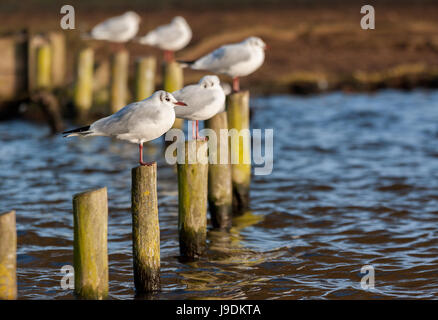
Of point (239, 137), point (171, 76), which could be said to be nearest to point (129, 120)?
point (239, 137)

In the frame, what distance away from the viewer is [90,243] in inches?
275

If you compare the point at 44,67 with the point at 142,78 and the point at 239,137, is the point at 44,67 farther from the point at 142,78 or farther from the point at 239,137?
the point at 239,137

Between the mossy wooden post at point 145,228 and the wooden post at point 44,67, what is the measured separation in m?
10.9

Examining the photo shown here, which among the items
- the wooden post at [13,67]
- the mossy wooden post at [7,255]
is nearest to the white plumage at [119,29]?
the wooden post at [13,67]

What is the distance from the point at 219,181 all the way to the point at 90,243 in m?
3.41

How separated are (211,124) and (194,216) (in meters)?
1.44

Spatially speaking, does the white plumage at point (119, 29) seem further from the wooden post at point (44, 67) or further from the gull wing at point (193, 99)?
the gull wing at point (193, 99)

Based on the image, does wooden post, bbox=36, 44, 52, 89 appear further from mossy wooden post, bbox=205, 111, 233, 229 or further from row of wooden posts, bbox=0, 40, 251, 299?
mossy wooden post, bbox=205, 111, 233, 229

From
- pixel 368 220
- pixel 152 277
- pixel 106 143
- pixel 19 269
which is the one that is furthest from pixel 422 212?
pixel 106 143

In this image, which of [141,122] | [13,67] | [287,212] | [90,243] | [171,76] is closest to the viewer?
[90,243]

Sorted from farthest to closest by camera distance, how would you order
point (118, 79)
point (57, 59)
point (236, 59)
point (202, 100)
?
point (57, 59) → point (118, 79) → point (236, 59) → point (202, 100)

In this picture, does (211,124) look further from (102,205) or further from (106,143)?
(106,143)

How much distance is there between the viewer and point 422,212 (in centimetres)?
1150

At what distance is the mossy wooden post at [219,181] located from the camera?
9.92 metres
